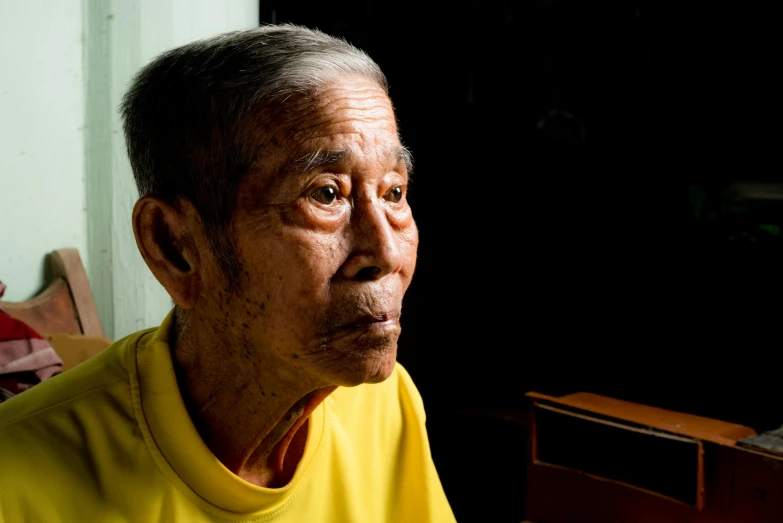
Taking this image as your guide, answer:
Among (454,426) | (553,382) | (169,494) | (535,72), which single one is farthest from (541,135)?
(169,494)

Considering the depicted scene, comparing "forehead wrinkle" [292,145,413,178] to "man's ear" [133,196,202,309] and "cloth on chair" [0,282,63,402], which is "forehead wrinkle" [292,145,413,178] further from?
"cloth on chair" [0,282,63,402]

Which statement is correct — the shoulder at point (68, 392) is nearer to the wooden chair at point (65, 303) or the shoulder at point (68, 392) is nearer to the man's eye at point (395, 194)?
the man's eye at point (395, 194)

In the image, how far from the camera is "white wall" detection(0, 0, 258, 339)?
2.63m

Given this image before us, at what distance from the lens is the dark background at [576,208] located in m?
3.54

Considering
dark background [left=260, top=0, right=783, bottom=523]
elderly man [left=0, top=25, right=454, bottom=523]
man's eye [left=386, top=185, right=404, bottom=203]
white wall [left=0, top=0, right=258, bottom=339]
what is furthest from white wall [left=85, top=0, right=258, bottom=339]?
man's eye [left=386, top=185, right=404, bottom=203]

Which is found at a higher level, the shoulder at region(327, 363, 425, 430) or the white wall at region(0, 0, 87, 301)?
the white wall at region(0, 0, 87, 301)

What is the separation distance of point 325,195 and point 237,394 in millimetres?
339

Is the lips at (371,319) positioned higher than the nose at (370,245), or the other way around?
the nose at (370,245)

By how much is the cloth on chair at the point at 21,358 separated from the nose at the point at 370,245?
138 cm

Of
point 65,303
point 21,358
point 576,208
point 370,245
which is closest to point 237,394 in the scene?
point 370,245

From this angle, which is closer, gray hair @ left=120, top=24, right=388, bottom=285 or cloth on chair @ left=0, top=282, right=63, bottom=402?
gray hair @ left=120, top=24, right=388, bottom=285

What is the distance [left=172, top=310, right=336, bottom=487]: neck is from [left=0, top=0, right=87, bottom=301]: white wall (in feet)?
5.70

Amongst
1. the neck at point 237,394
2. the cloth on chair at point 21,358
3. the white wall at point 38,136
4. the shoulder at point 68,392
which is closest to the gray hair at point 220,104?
the neck at point 237,394

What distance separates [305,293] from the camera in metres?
1.13
